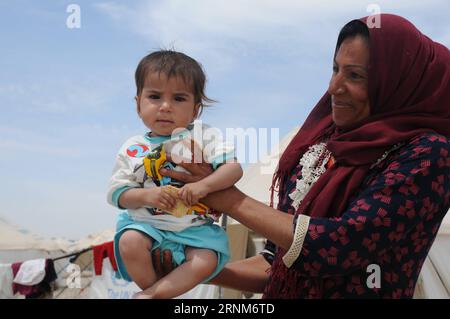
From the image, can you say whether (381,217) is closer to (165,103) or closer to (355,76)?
(355,76)

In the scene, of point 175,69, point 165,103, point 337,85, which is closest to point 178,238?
point 165,103

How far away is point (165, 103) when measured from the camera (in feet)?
5.90

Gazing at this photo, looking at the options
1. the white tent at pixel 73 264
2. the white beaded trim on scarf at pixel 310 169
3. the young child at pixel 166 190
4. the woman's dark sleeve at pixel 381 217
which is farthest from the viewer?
the white tent at pixel 73 264

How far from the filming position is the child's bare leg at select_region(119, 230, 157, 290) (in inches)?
68.6

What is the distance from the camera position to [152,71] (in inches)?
72.0

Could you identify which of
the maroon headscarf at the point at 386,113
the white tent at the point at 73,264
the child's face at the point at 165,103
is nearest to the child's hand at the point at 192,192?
the child's face at the point at 165,103

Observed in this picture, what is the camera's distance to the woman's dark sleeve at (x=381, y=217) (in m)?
1.62

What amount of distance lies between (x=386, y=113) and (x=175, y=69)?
26.3 inches

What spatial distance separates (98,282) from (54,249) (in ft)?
7.36

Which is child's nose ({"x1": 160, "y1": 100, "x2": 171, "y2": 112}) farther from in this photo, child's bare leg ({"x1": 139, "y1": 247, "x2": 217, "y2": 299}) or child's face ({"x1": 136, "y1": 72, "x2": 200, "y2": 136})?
child's bare leg ({"x1": 139, "y1": 247, "x2": 217, "y2": 299})

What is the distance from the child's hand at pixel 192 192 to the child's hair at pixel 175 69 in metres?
0.31

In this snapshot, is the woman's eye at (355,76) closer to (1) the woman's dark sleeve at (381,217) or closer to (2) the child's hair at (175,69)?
(1) the woman's dark sleeve at (381,217)
